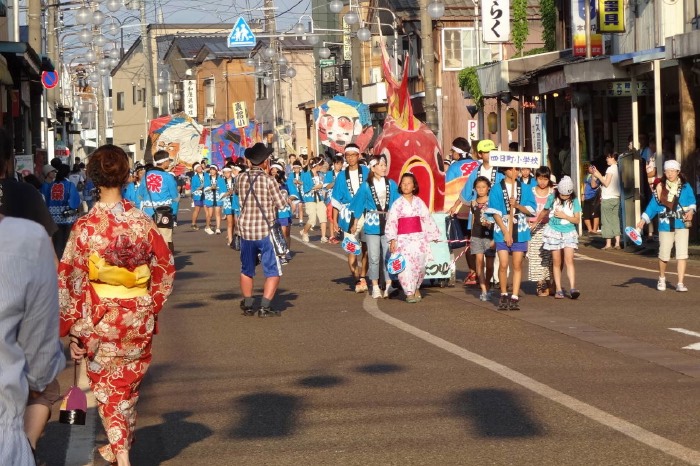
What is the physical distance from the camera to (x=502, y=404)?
8719 millimetres

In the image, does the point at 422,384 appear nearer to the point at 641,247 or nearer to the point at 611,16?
the point at 641,247

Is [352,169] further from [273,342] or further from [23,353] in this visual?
[23,353]

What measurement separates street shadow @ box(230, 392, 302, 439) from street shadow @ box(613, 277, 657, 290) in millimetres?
8330

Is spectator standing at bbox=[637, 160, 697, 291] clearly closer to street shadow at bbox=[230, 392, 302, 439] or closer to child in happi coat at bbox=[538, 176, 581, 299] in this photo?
child in happi coat at bbox=[538, 176, 581, 299]

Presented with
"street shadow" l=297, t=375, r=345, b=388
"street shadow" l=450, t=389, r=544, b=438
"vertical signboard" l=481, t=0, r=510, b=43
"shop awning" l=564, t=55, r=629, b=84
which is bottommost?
"street shadow" l=450, t=389, r=544, b=438

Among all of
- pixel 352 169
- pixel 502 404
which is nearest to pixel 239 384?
pixel 502 404

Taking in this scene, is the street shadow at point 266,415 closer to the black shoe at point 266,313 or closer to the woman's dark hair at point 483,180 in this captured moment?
the black shoe at point 266,313

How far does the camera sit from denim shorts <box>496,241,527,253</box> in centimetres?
1451

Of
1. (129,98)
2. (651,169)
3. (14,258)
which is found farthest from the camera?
(129,98)

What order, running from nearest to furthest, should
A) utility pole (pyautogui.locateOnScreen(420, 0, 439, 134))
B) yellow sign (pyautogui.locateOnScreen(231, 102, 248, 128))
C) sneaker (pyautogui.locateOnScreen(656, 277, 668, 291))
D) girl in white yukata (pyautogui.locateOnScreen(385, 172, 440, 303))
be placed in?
1. girl in white yukata (pyautogui.locateOnScreen(385, 172, 440, 303))
2. sneaker (pyautogui.locateOnScreen(656, 277, 668, 291))
3. utility pole (pyautogui.locateOnScreen(420, 0, 439, 134))
4. yellow sign (pyautogui.locateOnScreen(231, 102, 248, 128))

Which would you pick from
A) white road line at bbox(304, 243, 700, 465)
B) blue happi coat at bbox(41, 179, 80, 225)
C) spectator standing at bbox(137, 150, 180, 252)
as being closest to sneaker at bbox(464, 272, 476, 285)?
white road line at bbox(304, 243, 700, 465)

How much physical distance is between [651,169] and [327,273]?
6.30 m

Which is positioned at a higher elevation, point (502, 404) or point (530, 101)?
point (530, 101)

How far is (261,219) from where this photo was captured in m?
14.0
